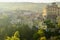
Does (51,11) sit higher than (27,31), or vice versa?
(51,11)

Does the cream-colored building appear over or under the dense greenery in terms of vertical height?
over

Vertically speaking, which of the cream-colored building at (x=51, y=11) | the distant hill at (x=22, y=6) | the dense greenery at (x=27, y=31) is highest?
the distant hill at (x=22, y=6)

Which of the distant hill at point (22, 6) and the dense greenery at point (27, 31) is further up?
the distant hill at point (22, 6)

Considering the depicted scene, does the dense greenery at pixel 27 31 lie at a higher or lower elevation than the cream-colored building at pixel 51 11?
lower

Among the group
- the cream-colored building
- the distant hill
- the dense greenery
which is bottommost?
the dense greenery

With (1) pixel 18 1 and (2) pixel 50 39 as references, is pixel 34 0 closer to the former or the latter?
(1) pixel 18 1

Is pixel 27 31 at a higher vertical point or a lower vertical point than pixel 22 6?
lower

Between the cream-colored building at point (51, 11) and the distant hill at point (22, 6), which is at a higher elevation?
the distant hill at point (22, 6)

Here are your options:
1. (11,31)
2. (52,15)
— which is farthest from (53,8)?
(11,31)

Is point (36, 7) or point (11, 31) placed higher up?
point (36, 7)

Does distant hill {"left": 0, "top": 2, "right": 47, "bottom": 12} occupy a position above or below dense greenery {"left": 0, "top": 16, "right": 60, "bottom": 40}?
above

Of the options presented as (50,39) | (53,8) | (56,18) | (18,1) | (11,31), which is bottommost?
(50,39)
